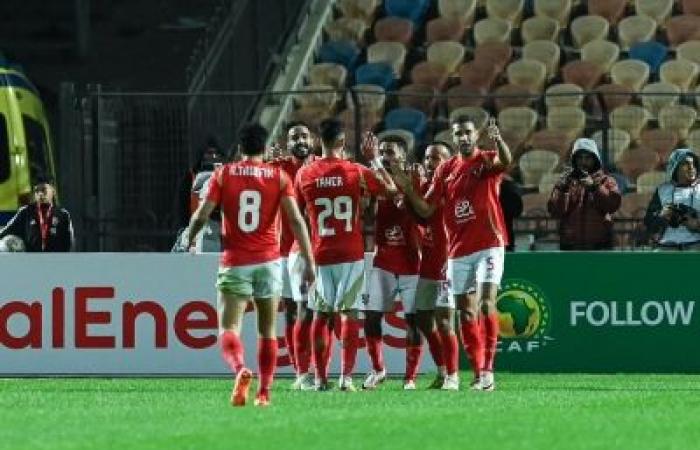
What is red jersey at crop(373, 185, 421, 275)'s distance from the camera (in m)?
21.7

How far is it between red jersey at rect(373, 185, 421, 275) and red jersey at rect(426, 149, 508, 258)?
639 mm

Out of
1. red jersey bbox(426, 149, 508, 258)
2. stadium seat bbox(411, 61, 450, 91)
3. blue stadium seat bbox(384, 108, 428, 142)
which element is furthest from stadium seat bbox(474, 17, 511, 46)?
red jersey bbox(426, 149, 508, 258)

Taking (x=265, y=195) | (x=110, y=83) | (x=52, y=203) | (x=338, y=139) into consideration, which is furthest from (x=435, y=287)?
(x=110, y=83)

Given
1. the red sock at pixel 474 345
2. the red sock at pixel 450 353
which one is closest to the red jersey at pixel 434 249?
the red sock at pixel 450 353

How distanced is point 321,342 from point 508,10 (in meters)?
13.9

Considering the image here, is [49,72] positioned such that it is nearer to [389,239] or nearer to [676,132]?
[676,132]

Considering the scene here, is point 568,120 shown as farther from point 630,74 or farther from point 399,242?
point 399,242

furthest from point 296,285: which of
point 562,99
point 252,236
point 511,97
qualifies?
point 562,99

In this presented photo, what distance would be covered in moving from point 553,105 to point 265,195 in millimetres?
10717

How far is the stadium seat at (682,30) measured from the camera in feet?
107

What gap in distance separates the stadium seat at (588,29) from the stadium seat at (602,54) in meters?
0.30

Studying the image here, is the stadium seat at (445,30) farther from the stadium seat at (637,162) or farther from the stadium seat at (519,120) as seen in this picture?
the stadium seat at (637,162)

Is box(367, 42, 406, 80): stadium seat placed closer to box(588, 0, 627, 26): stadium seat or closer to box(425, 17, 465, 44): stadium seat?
box(425, 17, 465, 44): stadium seat

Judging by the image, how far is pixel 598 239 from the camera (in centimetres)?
2494
